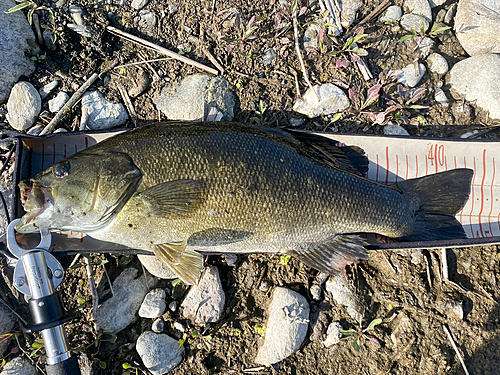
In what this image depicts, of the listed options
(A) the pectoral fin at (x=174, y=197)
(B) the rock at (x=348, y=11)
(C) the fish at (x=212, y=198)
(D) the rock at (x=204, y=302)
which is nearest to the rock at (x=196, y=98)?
(C) the fish at (x=212, y=198)

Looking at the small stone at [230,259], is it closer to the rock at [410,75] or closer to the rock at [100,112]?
the rock at [100,112]

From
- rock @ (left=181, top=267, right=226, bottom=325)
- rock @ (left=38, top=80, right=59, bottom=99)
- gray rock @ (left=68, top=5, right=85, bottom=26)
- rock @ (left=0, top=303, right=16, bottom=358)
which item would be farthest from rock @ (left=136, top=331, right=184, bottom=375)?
gray rock @ (left=68, top=5, right=85, bottom=26)

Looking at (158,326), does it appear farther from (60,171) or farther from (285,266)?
(60,171)

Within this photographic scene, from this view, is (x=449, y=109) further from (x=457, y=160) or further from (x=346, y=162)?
(x=346, y=162)

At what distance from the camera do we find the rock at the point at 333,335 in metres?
3.25

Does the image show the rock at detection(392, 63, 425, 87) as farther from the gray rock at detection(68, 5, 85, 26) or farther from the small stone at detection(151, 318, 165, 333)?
the small stone at detection(151, 318, 165, 333)

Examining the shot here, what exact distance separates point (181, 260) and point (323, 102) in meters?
2.15

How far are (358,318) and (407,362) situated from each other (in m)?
0.65

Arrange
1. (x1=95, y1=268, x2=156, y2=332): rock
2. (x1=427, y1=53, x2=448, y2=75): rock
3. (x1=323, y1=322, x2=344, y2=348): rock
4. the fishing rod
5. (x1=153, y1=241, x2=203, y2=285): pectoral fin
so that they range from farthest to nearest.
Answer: (x1=427, y1=53, x2=448, y2=75): rock
(x1=323, y1=322, x2=344, y2=348): rock
(x1=95, y1=268, x2=156, y2=332): rock
(x1=153, y1=241, x2=203, y2=285): pectoral fin
the fishing rod

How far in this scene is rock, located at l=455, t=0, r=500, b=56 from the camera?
359 cm

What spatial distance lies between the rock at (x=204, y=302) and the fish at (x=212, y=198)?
0.37m

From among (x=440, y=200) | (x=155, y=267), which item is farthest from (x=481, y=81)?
(x=155, y=267)

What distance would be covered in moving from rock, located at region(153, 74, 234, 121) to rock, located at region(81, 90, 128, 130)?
0.40 m

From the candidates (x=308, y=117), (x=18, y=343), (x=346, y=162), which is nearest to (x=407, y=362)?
(x=346, y=162)
